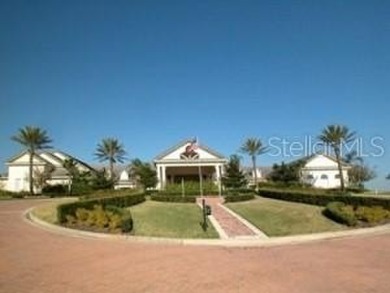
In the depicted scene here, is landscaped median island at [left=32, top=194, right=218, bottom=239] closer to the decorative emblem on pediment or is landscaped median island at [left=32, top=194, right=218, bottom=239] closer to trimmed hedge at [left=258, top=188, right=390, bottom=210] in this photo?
trimmed hedge at [left=258, top=188, right=390, bottom=210]

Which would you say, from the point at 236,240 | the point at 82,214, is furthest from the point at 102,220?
the point at 236,240

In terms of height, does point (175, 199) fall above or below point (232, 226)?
above

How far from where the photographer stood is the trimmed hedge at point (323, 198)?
1117 inches

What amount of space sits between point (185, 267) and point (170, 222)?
41.1 ft

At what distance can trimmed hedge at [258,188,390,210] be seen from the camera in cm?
2838

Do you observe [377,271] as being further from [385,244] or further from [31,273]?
[31,273]

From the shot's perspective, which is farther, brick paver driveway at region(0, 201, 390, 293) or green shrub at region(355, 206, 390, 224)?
green shrub at region(355, 206, 390, 224)

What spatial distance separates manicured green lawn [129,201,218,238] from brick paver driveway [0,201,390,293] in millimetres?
3864

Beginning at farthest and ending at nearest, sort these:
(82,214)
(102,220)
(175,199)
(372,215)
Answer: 1. (175,199)
2. (372,215)
3. (82,214)
4. (102,220)

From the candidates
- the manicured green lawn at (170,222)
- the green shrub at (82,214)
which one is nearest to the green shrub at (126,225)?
the manicured green lawn at (170,222)

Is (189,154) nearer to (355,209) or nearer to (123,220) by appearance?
(355,209)

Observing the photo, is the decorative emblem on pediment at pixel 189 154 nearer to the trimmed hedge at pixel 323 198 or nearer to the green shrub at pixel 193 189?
the green shrub at pixel 193 189

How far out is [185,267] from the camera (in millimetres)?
14453

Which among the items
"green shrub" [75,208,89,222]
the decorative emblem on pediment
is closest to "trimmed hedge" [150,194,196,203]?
"green shrub" [75,208,89,222]
